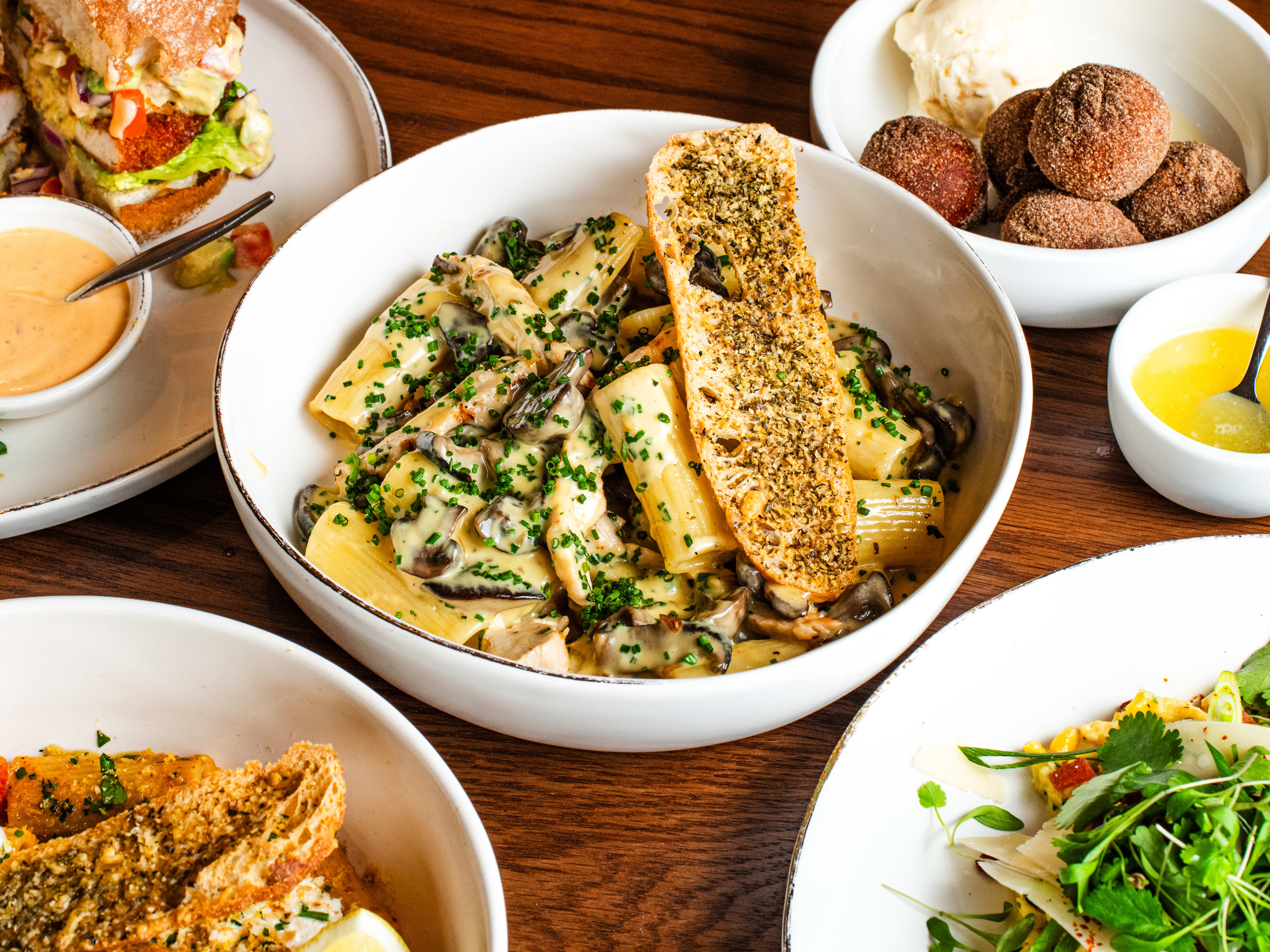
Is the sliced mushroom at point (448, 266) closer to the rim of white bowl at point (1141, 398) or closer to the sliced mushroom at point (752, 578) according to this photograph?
the sliced mushroom at point (752, 578)

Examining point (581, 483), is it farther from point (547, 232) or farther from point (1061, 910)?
point (1061, 910)

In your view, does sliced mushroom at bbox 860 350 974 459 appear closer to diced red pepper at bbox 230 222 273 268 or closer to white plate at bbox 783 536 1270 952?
white plate at bbox 783 536 1270 952

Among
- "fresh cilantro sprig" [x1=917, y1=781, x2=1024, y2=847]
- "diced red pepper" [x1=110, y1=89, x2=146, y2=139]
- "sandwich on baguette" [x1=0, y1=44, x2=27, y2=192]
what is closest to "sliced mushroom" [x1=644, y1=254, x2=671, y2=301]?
"fresh cilantro sprig" [x1=917, y1=781, x2=1024, y2=847]

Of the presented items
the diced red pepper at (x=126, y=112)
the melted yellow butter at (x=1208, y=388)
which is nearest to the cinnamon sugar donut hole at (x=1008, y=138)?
the melted yellow butter at (x=1208, y=388)

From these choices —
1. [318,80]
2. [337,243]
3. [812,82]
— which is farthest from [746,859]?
[318,80]

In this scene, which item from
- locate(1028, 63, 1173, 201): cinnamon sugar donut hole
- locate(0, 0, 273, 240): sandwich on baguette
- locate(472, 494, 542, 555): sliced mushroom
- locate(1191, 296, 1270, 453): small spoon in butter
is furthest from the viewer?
locate(0, 0, 273, 240): sandwich on baguette
